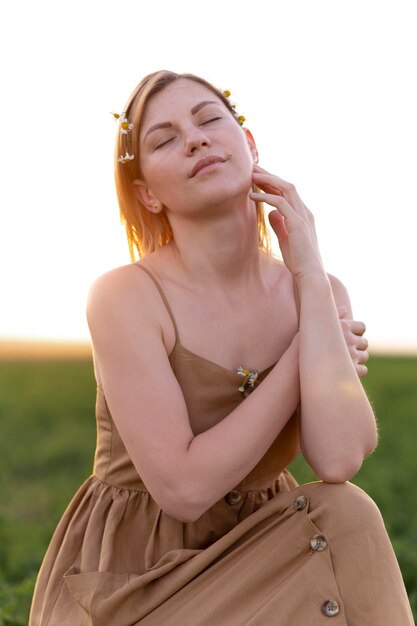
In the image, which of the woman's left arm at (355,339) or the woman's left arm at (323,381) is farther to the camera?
the woman's left arm at (355,339)

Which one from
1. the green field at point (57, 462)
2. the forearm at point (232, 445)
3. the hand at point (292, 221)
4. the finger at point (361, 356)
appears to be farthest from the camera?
the green field at point (57, 462)

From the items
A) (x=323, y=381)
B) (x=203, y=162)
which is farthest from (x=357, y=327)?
(x=203, y=162)

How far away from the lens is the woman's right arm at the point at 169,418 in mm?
2963

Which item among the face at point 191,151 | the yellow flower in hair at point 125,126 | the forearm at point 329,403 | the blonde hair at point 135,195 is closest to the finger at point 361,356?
the forearm at point 329,403

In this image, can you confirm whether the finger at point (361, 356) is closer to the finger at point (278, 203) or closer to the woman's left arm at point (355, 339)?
the woman's left arm at point (355, 339)

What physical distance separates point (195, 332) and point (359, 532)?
85 cm

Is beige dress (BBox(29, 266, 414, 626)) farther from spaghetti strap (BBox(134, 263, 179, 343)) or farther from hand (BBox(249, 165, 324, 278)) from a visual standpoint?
hand (BBox(249, 165, 324, 278))

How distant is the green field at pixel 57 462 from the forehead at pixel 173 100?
228cm

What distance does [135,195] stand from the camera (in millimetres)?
3521

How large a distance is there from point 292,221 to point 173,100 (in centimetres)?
58

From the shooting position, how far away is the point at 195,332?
327 centimetres

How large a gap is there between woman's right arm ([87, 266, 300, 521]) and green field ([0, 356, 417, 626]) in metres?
1.62

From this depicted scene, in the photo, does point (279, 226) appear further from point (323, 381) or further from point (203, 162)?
point (323, 381)

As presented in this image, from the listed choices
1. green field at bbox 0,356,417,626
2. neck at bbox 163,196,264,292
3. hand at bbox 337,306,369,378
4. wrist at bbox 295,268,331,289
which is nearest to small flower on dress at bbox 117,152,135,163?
neck at bbox 163,196,264,292
